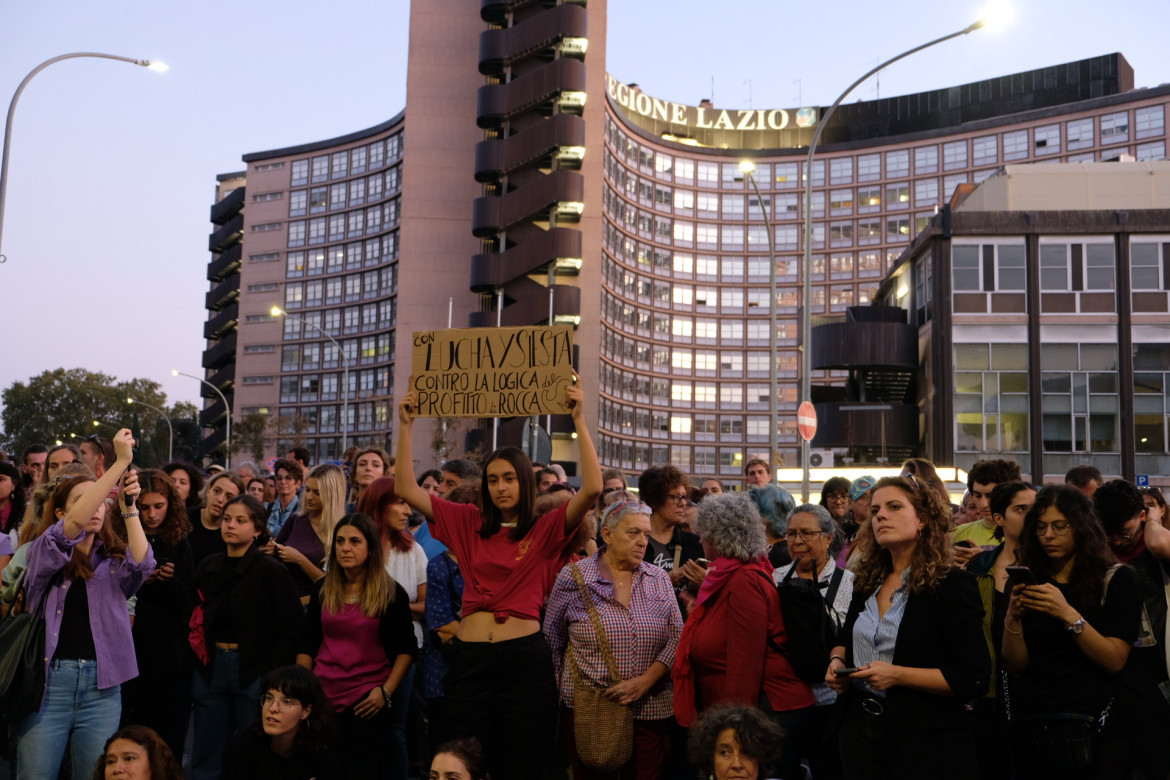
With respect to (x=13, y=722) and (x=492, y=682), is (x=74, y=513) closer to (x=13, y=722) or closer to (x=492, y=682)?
(x=13, y=722)

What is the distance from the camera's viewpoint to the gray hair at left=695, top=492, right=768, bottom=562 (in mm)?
6543

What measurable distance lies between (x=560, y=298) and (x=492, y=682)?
194ft

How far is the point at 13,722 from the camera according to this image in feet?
20.5

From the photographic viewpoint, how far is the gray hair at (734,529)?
654 centimetres

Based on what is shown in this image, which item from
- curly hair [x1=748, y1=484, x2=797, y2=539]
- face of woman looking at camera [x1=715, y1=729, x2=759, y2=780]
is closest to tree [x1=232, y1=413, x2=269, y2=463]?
curly hair [x1=748, y1=484, x2=797, y2=539]

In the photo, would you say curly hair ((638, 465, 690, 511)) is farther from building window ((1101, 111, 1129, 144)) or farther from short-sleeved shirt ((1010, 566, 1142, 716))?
building window ((1101, 111, 1129, 144))

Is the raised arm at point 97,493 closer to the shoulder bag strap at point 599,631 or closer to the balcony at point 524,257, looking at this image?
the shoulder bag strap at point 599,631

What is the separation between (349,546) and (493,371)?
4.92 ft

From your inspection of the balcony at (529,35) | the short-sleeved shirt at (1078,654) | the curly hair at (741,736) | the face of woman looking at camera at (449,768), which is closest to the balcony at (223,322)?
the balcony at (529,35)

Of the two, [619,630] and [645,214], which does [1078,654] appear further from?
[645,214]

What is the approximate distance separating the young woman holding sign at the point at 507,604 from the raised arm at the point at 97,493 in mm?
1530

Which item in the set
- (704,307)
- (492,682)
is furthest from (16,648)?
(704,307)

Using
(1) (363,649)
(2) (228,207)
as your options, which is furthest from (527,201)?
(1) (363,649)

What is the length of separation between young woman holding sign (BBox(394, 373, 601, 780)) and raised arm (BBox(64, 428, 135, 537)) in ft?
5.02
